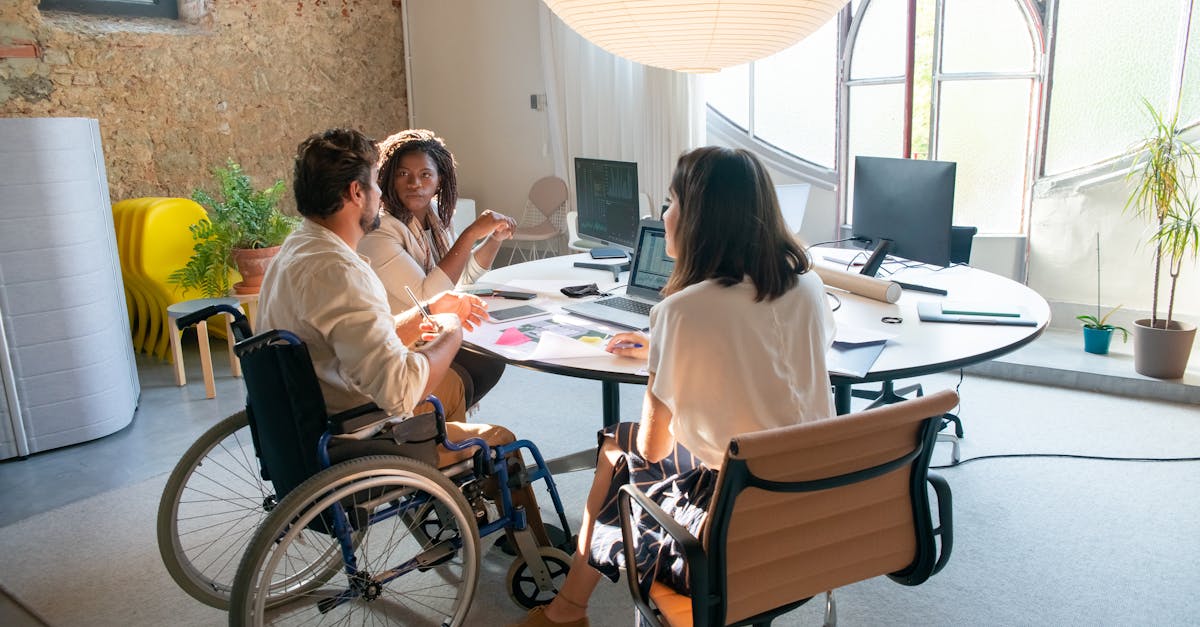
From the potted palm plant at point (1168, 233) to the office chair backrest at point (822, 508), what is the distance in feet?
8.81

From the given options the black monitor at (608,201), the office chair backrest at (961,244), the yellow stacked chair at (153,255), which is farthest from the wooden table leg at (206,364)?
the office chair backrest at (961,244)

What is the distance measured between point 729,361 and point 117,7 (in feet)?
16.3

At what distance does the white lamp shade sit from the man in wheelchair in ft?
2.13

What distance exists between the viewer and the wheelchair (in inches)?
69.9

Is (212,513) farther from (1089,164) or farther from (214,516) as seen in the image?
(1089,164)

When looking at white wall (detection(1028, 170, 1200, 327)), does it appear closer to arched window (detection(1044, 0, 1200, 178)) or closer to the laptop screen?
arched window (detection(1044, 0, 1200, 178))

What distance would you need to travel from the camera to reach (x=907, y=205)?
9.48 ft

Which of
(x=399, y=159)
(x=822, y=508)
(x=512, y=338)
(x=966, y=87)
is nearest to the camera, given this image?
(x=822, y=508)

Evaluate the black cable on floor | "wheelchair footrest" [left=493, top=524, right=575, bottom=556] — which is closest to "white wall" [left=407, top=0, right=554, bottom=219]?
the black cable on floor

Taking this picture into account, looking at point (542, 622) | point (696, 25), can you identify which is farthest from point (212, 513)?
point (696, 25)

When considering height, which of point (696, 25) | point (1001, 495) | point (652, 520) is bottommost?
point (1001, 495)

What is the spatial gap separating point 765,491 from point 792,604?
0.26 meters

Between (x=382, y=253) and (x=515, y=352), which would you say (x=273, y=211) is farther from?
(x=515, y=352)

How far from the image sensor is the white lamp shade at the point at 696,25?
6.86ft
